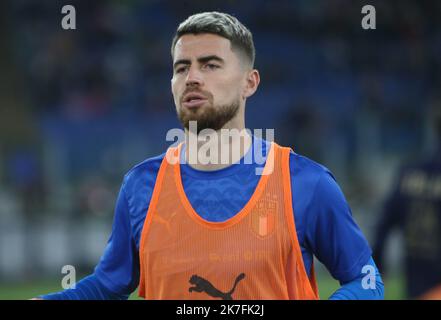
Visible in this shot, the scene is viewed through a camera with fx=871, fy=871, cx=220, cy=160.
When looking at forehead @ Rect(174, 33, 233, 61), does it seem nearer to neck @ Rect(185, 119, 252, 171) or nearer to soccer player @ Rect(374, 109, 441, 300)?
neck @ Rect(185, 119, 252, 171)

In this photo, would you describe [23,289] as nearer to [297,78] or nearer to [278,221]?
[297,78]

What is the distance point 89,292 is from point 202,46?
101cm

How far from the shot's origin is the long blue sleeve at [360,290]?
2.90 meters

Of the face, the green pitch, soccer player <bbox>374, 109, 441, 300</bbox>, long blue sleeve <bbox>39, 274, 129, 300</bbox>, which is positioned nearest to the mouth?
A: the face

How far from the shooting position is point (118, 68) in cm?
1567

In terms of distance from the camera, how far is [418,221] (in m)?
6.12

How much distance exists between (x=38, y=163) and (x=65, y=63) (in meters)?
2.61

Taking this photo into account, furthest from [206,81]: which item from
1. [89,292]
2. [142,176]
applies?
[89,292]

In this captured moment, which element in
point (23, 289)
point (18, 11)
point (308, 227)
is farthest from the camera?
point (18, 11)

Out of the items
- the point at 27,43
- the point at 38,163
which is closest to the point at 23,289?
the point at 38,163

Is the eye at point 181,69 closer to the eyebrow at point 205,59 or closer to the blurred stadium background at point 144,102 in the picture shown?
the eyebrow at point 205,59

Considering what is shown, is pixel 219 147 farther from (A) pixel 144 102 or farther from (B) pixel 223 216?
(A) pixel 144 102

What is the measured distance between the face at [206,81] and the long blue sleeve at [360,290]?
0.74m

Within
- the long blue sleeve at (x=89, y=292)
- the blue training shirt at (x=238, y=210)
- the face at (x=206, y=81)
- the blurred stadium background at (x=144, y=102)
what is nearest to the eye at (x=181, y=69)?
the face at (x=206, y=81)
